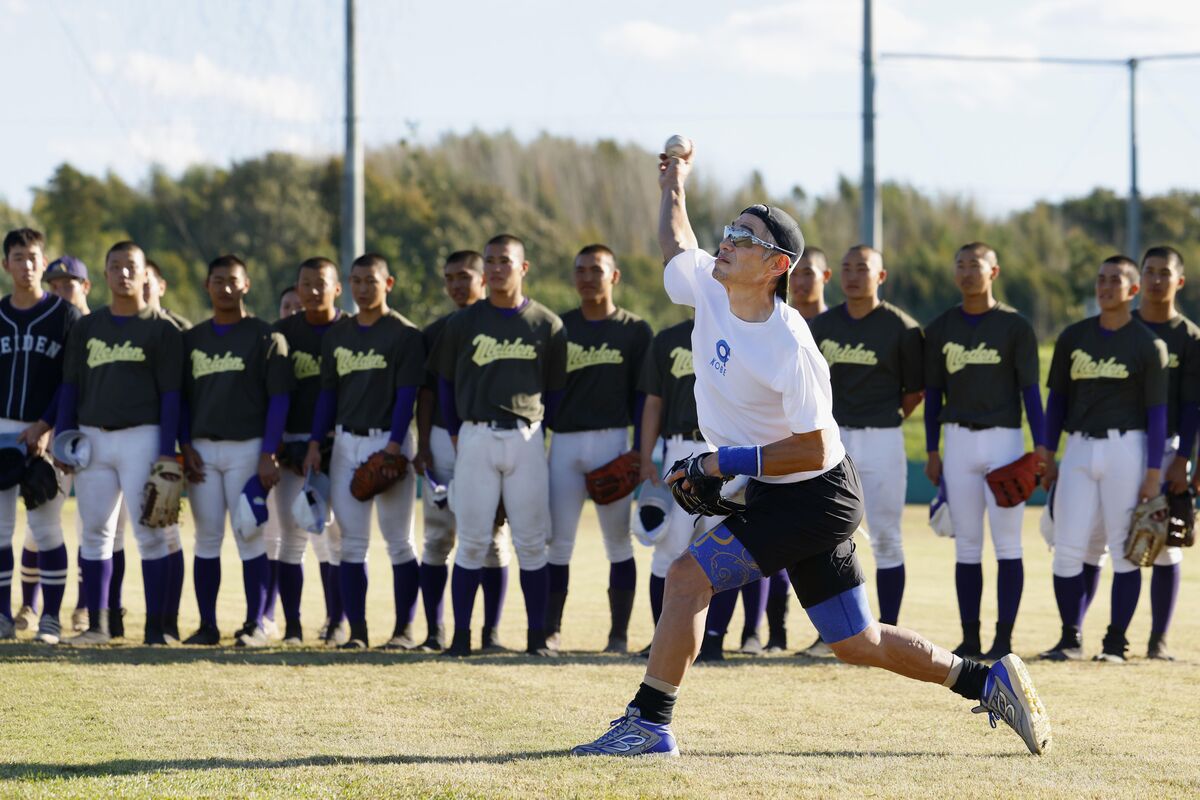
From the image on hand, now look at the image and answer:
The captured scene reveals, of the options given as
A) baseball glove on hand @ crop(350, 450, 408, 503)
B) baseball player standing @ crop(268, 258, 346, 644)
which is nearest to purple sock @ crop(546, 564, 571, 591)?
baseball glove on hand @ crop(350, 450, 408, 503)

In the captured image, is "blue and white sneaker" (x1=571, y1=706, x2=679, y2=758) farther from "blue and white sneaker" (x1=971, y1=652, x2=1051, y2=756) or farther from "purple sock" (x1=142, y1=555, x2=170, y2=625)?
"purple sock" (x1=142, y1=555, x2=170, y2=625)

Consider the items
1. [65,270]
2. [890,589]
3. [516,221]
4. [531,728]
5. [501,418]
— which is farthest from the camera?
[516,221]

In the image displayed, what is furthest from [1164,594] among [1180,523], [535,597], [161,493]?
[161,493]

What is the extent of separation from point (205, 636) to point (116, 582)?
2.54 feet

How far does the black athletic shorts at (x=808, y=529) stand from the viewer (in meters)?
5.05

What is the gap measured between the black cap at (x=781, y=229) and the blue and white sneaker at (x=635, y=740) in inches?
65.7

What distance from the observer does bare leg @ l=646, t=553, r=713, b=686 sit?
16.5ft

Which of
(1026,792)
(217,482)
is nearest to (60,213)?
(217,482)

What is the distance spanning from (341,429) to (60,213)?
26386 mm

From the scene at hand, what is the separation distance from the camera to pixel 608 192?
34.8 meters

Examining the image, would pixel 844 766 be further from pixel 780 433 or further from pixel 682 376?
pixel 682 376

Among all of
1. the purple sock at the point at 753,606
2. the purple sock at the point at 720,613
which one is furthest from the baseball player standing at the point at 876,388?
the purple sock at the point at 720,613

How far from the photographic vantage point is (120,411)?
8188 millimetres

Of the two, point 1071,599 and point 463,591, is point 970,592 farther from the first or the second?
point 463,591
